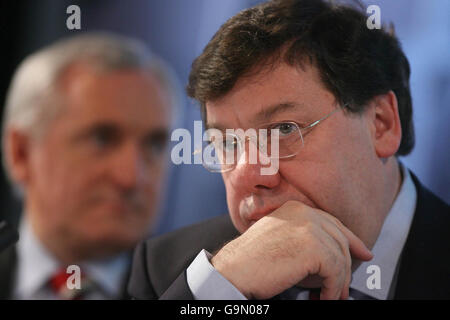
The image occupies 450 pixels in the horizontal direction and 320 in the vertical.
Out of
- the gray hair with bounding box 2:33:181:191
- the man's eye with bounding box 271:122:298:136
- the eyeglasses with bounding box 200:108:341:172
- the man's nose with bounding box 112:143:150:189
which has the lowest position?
the man's nose with bounding box 112:143:150:189

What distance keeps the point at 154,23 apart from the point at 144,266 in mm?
920

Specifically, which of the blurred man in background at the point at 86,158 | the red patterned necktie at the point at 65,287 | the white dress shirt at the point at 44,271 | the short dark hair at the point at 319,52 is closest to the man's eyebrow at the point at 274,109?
the short dark hair at the point at 319,52

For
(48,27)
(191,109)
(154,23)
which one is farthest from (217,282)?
(48,27)

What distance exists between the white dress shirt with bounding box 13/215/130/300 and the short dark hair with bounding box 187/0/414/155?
724mm

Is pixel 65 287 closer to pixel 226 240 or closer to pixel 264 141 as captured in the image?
pixel 226 240

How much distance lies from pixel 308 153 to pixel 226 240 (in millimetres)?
467

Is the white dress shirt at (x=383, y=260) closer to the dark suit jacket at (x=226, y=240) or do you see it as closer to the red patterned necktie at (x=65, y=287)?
the dark suit jacket at (x=226, y=240)

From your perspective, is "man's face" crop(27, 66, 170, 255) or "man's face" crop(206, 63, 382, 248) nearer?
"man's face" crop(206, 63, 382, 248)

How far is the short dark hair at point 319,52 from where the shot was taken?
1616 mm

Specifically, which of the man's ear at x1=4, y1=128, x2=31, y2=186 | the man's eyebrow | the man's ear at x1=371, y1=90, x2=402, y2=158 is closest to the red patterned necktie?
the man's ear at x1=4, y1=128, x2=31, y2=186

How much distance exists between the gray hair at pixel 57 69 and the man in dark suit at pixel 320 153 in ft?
0.80

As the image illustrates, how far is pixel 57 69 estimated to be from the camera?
1.92 metres

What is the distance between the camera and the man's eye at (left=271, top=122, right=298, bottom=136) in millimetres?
1605

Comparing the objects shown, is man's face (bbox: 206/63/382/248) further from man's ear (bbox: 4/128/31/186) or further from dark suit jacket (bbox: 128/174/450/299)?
man's ear (bbox: 4/128/31/186)
